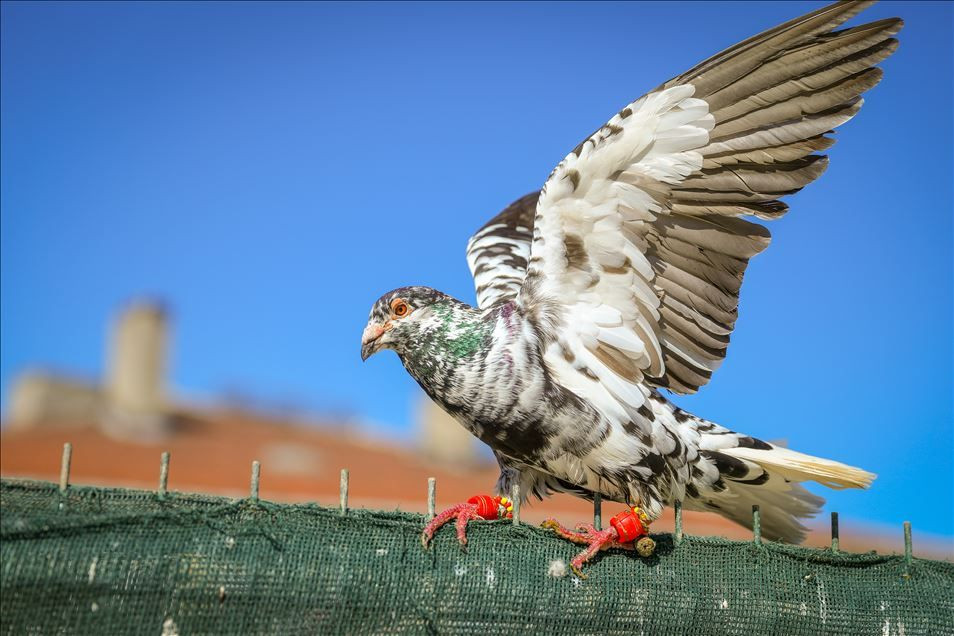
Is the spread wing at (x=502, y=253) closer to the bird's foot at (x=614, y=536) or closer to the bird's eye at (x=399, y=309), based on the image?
the bird's eye at (x=399, y=309)

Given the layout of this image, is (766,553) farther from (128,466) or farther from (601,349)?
(128,466)

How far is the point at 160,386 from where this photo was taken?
1104 inches

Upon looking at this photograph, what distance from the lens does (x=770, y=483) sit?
434 centimetres

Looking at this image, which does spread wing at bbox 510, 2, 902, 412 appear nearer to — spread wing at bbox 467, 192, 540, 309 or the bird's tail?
the bird's tail

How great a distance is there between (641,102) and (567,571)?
193 centimetres

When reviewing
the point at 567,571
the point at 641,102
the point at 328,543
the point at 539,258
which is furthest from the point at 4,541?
the point at 641,102

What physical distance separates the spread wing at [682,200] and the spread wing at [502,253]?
2.61 feet

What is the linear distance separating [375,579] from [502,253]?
3.13 meters

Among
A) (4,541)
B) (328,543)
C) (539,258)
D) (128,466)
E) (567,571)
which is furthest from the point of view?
(128,466)

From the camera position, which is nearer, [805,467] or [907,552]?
[907,552]

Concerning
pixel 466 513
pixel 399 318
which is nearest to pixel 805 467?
pixel 466 513

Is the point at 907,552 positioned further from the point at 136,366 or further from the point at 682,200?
the point at 136,366

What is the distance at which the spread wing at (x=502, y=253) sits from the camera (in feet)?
16.9

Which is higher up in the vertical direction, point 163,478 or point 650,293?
point 650,293
